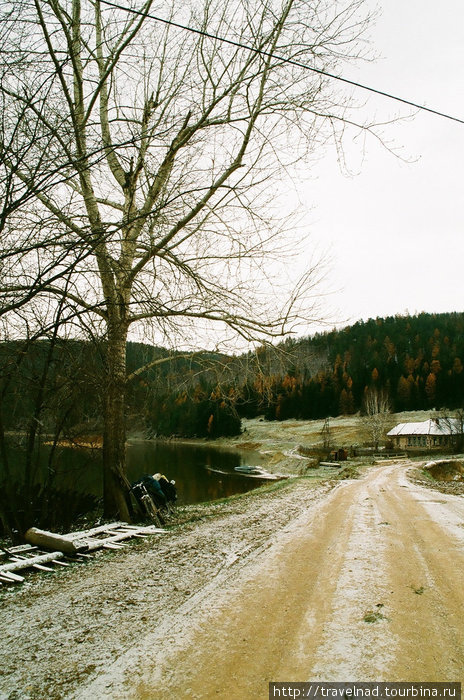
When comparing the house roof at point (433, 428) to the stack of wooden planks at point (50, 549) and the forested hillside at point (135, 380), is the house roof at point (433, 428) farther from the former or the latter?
the stack of wooden planks at point (50, 549)

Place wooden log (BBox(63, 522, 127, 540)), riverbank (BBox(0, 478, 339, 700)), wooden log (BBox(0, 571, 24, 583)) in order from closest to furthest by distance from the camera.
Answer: riverbank (BBox(0, 478, 339, 700)) < wooden log (BBox(0, 571, 24, 583)) < wooden log (BBox(63, 522, 127, 540))

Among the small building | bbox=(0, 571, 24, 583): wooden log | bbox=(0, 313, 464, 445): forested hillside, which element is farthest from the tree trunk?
the small building

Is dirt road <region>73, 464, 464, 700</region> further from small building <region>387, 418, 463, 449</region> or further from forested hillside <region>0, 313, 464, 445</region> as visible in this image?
small building <region>387, 418, 463, 449</region>

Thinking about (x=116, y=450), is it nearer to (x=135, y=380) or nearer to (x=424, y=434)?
(x=135, y=380)

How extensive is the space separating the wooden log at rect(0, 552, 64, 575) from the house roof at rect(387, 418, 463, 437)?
187 ft

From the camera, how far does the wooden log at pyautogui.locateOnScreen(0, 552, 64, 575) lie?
5.22 metres

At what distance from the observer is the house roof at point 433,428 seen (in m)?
56.2

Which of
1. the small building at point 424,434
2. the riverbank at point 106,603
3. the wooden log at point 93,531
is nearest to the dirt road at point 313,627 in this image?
the riverbank at point 106,603

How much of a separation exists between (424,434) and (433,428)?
2.00m

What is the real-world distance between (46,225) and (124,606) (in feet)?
11.8

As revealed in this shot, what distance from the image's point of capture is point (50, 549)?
619cm

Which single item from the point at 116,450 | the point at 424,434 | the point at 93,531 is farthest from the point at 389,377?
the point at 93,531

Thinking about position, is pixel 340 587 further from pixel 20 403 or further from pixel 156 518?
pixel 20 403

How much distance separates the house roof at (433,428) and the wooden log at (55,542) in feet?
185
